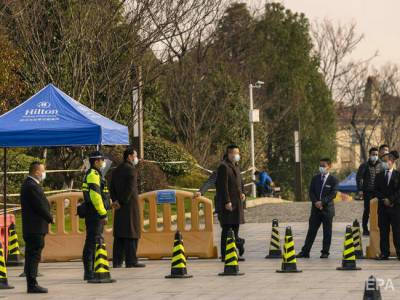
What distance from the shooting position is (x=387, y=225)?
1944cm

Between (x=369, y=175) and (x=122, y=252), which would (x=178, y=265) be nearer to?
(x=122, y=252)

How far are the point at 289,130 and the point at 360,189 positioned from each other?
4229 centimetres

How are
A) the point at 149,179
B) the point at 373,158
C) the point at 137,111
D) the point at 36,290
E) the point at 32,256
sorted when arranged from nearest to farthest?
the point at 36,290 < the point at 32,256 < the point at 373,158 < the point at 137,111 < the point at 149,179

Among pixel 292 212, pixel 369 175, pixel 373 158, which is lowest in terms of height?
pixel 292 212

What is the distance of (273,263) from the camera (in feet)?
62.9

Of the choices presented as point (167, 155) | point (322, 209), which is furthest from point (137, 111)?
point (322, 209)

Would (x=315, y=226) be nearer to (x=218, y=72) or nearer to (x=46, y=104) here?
(x=46, y=104)

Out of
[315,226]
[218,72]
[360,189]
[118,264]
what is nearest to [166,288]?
[118,264]

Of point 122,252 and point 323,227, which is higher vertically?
point 323,227

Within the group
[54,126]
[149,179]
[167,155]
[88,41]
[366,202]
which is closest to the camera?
[54,126]

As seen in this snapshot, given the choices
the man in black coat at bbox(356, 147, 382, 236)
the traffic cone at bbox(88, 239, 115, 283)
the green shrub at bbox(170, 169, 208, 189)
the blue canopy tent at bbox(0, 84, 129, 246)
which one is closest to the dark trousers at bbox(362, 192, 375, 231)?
the man in black coat at bbox(356, 147, 382, 236)

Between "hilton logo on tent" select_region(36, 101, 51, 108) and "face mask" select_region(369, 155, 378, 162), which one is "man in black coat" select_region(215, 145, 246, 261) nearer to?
"hilton logo on tent" select_region(36, 101, 51, 108)

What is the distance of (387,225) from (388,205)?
38 cm

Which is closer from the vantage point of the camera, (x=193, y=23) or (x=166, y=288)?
(x=166, y=288)
